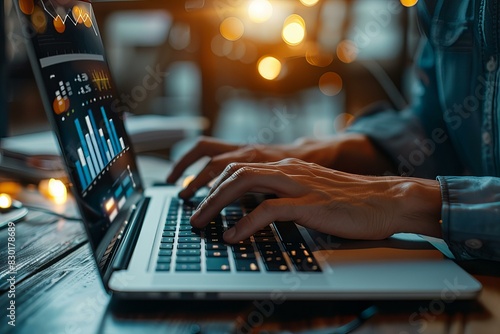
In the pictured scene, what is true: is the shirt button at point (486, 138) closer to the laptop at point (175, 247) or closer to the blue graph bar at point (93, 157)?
the laptop at point (175, 247)

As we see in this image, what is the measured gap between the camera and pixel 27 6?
0.50m

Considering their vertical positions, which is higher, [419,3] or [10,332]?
[419,3]

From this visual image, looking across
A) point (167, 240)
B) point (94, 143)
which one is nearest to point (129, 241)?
point (167, 240)

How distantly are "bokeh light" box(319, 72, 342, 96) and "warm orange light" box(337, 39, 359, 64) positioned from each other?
22 cm

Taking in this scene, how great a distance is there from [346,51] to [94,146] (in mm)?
2347

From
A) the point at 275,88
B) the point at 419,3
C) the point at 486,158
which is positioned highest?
the point at 419,3

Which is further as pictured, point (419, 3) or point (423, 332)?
point (419, 3)

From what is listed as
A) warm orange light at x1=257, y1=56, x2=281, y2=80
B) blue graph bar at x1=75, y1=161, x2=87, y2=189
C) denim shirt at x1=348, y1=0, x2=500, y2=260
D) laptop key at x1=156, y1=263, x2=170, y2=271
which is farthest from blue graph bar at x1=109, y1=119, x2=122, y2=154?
warm orange light at x1=257, y1=56, x2=281, y2=80

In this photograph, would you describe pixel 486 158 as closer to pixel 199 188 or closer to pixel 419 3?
pixel 419 3

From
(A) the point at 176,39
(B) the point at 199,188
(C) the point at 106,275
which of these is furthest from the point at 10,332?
(A) the point at 176,39

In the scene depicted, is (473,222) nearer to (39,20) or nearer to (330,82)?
(39,20)

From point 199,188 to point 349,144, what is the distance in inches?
12.2

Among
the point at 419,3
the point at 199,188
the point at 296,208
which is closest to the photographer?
the point at 296,208

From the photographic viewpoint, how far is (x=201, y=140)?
93 centimetres
